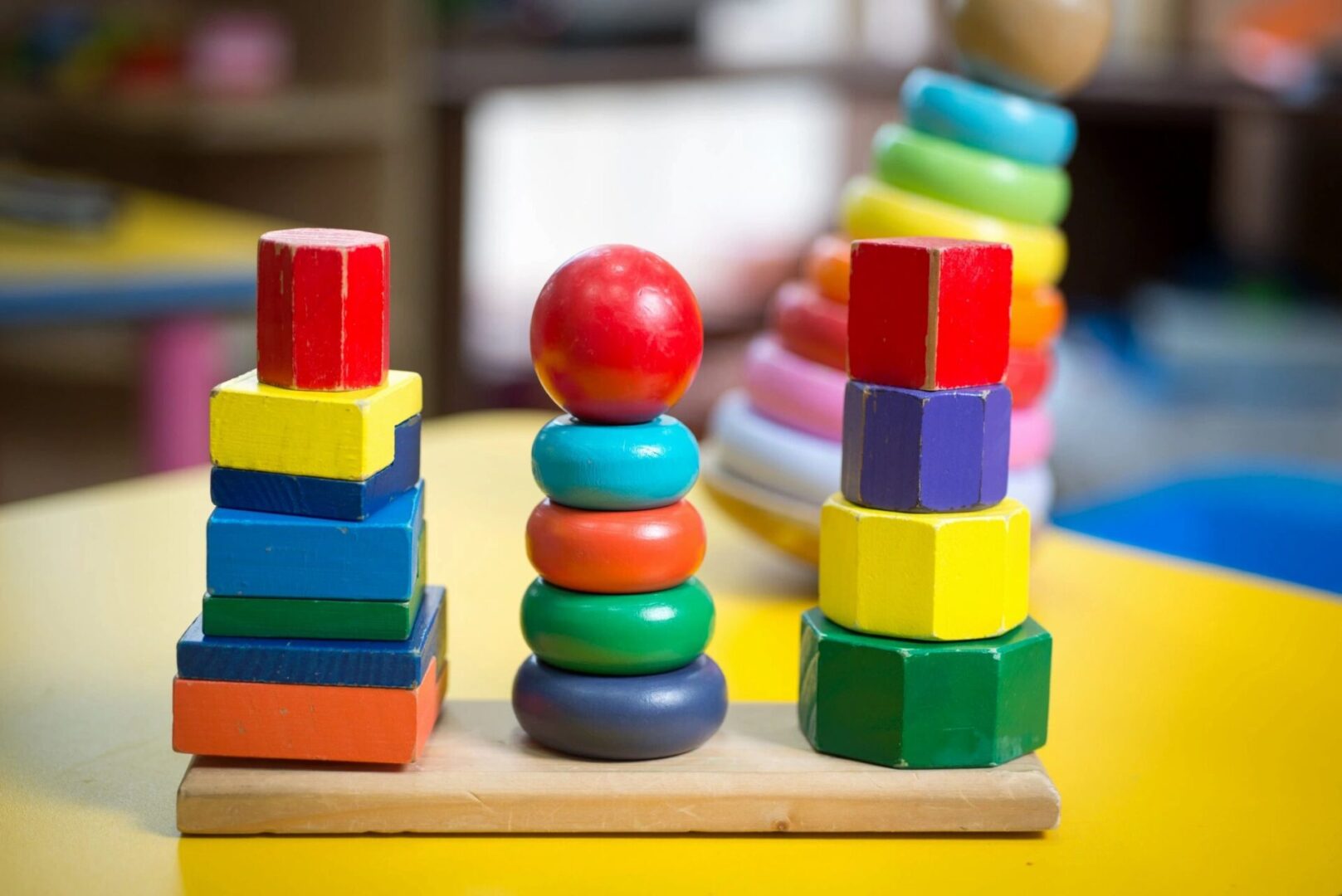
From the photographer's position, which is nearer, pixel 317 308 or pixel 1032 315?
pixel 317 308

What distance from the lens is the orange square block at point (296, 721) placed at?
1.81 feet

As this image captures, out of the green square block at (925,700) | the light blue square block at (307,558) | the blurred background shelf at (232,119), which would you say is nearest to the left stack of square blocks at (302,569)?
the light blue square block at (307,558)

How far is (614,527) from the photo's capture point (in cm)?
57

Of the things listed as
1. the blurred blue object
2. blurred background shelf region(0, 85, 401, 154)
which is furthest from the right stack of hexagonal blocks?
blurred background shelf region(0, 85, 401, 154)

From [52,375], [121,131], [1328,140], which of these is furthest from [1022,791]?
[121,131]

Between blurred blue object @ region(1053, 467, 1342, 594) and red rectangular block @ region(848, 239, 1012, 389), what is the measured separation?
701mm

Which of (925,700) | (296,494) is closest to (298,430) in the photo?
(296,494)

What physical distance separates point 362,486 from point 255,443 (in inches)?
1.6

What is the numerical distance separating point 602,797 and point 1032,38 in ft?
1.47

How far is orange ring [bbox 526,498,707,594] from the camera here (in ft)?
1.87

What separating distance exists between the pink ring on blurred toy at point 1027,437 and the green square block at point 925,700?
260 millimetres

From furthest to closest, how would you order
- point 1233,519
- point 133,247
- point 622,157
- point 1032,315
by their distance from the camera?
1. point 622,157
2. point 133,247
3. point 1233,519
4. point 1032,315

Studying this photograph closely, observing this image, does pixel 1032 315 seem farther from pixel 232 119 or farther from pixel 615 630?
pixel 232 119

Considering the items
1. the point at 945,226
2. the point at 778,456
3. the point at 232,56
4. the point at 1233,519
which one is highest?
the point at 232,56
